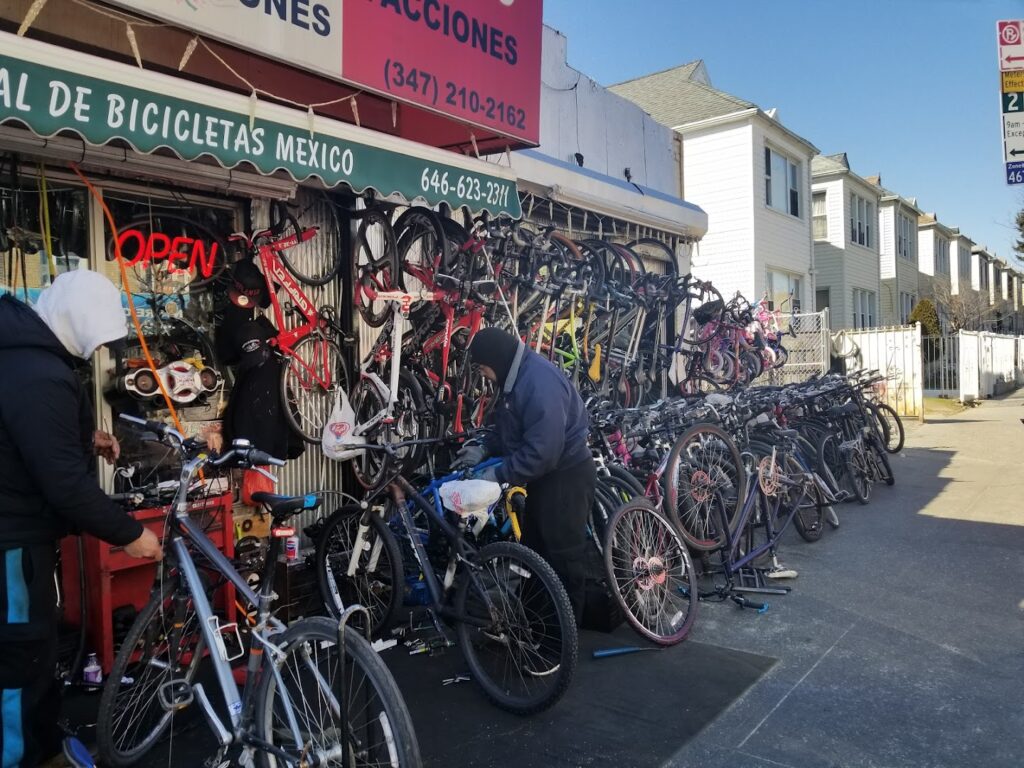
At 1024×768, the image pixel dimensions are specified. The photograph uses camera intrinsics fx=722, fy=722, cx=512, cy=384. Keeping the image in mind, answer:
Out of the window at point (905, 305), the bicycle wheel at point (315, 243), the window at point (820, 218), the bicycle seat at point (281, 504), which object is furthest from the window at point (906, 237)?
the bicycle seat at point (281, 504)

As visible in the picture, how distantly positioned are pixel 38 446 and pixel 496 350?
2.31 m

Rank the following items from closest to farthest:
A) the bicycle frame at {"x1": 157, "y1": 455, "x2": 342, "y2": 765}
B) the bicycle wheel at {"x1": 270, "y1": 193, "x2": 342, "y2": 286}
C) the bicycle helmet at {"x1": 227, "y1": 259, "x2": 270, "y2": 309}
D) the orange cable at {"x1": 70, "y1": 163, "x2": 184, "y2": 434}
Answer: the bicycle frame at {"x1": 157, "y1": 455, "x2": 342, "y2": 765}, the orange cable at {"x1": 70, "y1": 163, "x2": 184, "y2": 434}, the bicycle helmet at {"x1": 227, "y1": 259, "x2": 270, "y2": 309}, the bicycle wheel at {"x1": 270, "y1": 193, "x2": 342, "y2": 286}

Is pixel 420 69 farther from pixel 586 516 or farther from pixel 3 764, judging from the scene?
pixel 3 764

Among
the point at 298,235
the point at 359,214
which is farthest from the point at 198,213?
the point at 359,214

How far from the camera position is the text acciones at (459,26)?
196 inches

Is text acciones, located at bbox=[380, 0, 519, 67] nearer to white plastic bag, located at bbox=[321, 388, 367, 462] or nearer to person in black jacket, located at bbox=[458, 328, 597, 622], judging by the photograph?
person in black jacket, located at bbox=[458, 328, 597, 622]

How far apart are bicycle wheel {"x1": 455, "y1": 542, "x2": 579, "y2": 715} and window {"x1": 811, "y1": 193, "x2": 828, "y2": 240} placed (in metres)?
25.3

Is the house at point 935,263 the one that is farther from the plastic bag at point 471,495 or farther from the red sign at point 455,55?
the plastic bag at point 471,495

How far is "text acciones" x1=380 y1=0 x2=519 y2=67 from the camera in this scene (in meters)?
4.98

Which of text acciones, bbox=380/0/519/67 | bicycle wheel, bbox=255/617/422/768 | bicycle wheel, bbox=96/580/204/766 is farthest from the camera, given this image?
text acciones, bbox=380/0/519/67

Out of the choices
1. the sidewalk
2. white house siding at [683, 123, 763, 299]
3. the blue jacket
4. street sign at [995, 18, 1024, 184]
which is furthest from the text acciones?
white house siding at [683, 123, 763, 299]

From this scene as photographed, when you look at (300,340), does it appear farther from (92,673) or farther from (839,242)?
(839,242)

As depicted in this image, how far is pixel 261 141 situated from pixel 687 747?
3817 mm

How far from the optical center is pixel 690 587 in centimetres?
457
